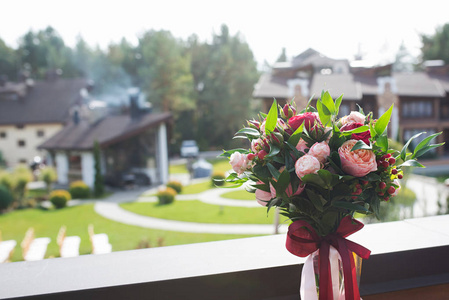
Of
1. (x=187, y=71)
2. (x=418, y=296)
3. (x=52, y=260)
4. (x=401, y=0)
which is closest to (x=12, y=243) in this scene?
(x=52, y=260)

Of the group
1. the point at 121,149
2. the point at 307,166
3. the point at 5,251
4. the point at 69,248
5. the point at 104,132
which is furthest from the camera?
the point at 104,132

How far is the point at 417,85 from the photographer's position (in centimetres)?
2331

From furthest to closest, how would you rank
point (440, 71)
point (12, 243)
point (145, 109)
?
point (440, 71) < point (145, 109) < point (12, 243)

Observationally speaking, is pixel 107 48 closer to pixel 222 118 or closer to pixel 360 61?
pixel 222 118

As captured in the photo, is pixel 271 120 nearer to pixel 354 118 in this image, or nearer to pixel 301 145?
pixel 301 145

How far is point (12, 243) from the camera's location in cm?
741

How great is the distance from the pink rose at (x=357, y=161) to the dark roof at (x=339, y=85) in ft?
58.2

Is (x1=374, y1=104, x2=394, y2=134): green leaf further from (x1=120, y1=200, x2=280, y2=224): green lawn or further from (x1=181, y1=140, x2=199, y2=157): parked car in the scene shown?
(x1=181, y1=140, x2=199, y2=157): parked car

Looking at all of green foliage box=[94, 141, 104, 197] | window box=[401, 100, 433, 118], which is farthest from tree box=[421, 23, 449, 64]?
green foliage box=[94, 141, 104, 197]

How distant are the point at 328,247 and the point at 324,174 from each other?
1.26 ft

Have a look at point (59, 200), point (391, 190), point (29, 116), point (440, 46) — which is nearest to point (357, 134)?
point (391, 190)

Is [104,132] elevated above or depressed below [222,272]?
below

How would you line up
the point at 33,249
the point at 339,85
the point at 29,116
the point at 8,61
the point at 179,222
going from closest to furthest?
the point at 33,249, the point at 179,222, the point at 339,85, the point at 29,116, the point at 8,61

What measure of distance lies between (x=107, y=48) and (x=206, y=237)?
106 ft
